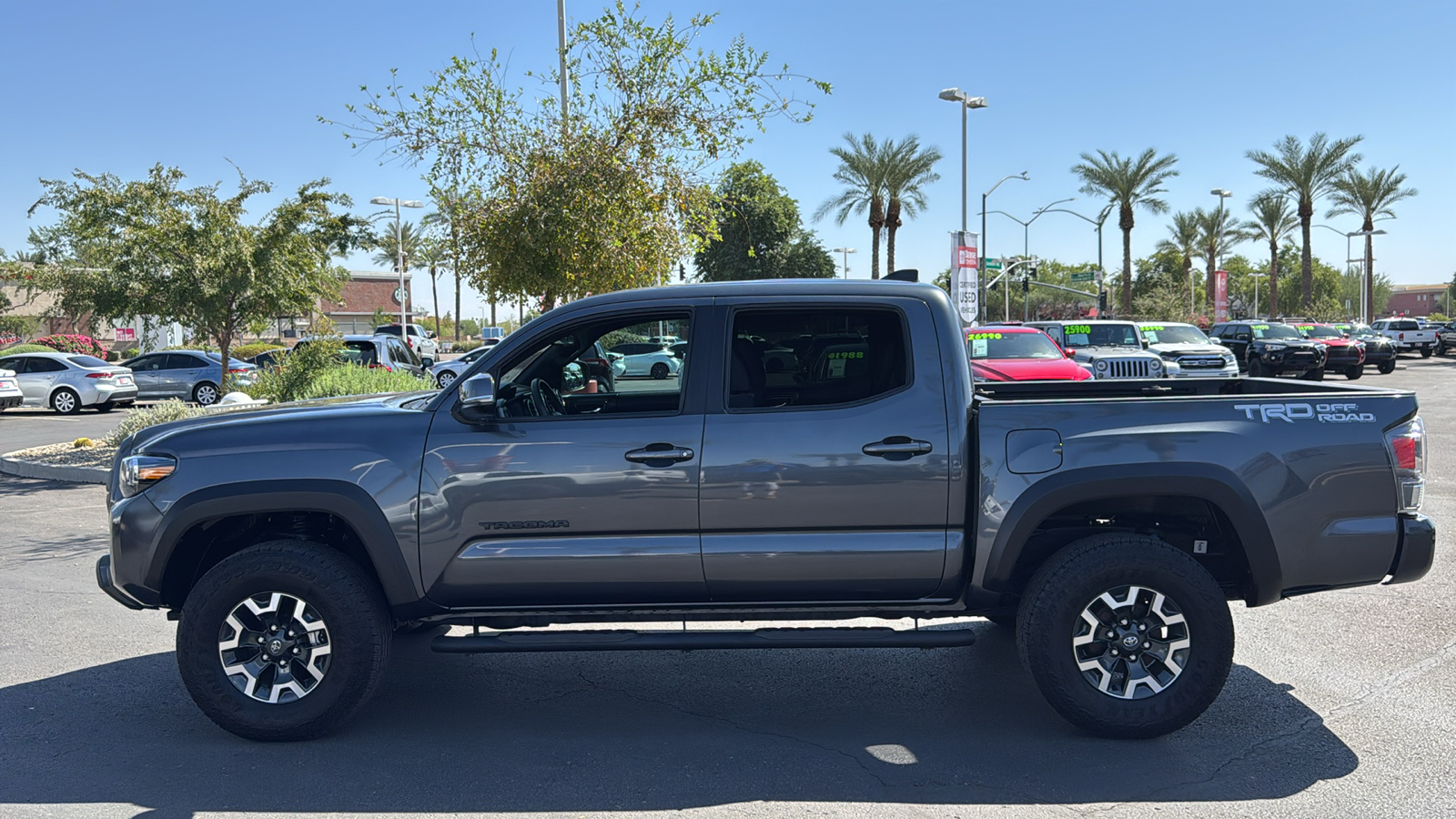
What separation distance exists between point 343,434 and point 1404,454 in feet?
14.5

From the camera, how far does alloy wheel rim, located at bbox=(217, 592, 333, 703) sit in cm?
452

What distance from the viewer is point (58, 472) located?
13.2m

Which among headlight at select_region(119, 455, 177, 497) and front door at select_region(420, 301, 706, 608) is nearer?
front door at select_region(420, 301, 706, 608)

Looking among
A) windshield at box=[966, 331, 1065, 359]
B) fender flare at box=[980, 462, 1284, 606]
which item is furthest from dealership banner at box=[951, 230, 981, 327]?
fender flare at box=[980, 462, 1284, 606]

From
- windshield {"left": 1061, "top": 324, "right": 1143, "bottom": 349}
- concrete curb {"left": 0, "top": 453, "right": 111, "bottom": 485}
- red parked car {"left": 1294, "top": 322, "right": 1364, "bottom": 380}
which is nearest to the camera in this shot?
concrete curb {"left": 0, "top": 453, "right": 111, "bottom": 485}

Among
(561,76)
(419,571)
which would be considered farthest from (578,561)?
(561,76)

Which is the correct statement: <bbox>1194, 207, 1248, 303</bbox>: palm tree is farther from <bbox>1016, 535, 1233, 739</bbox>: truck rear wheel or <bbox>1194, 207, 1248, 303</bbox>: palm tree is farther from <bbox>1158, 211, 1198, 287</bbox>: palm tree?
<bbox>1016, 535, 1233, 739</bbox>: truck rear wheel

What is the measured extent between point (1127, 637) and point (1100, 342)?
63.5ft

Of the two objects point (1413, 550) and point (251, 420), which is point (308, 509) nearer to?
point (251, 420)

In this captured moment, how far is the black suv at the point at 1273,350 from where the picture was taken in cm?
2714

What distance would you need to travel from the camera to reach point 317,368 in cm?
1605

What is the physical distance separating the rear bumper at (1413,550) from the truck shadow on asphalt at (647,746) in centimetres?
76

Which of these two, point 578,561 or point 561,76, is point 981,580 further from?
point 561,76

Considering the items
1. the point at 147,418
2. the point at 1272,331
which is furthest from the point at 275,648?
the point at 1272,331
